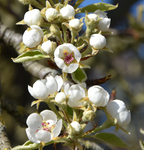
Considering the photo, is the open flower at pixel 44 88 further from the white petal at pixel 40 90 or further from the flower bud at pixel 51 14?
the flower bud at pixel 51 14

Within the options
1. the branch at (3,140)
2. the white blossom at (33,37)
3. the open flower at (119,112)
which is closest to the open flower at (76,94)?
the open flower at (119,112)

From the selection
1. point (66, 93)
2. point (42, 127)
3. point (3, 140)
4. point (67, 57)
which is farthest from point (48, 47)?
point (3, 140)

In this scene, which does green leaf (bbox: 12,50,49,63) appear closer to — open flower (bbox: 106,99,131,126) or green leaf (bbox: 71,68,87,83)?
green leaf (bbox: 71,68,87,83)

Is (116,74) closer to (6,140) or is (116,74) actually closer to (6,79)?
(6,79)

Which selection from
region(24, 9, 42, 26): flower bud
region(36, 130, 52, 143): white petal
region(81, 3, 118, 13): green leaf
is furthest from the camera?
region(81, 3, 118, 13): green leaf

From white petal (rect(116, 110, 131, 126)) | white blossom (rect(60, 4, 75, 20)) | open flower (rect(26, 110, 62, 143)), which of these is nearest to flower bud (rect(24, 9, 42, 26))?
white blossom (rect(60, 4, 75, 20))

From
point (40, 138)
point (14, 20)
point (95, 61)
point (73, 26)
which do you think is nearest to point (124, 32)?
point (95, 61)

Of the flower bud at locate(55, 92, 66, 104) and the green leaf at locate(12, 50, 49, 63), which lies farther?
the green leaf at locate(12, 50, 49, 63)
